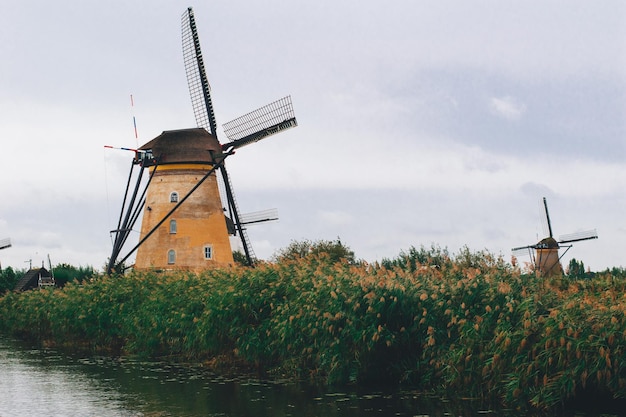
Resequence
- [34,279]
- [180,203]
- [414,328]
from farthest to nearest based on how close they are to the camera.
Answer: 1. [34,279]
2. [180,203]
3. [414,328]

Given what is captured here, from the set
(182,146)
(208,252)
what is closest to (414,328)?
(208,252)

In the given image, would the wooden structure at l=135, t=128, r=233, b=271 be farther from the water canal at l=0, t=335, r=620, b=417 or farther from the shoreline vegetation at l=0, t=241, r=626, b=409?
the water canal at l=0, t=335, r=620, b=417

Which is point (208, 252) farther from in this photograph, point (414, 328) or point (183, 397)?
point (414, 328)

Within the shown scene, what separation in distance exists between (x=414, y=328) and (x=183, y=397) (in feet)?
14.5

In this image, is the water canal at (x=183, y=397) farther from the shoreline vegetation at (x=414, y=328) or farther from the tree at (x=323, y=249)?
the tree at (x=323, y=249)

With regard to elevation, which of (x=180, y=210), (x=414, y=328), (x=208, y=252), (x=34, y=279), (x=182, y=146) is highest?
(x=182, y=146)

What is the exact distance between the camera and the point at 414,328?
48.2 ft

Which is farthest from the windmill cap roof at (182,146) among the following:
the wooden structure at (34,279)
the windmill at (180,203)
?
the wooden structure at (34,279)

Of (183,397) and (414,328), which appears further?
(183,397)

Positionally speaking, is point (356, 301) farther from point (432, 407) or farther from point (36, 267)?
point (36, 267)

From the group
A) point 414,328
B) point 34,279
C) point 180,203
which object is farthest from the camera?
point 34,279

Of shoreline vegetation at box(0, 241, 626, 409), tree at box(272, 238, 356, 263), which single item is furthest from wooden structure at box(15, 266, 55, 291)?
shoreline vegetation at box(0, 241, 626, 409)

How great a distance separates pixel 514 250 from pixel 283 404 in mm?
42398

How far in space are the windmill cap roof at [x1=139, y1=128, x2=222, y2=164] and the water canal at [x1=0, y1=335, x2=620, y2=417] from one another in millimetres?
16556
